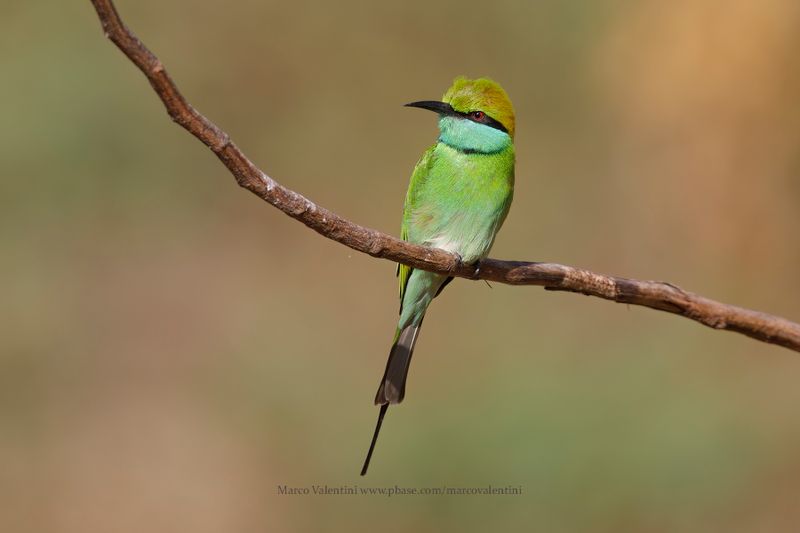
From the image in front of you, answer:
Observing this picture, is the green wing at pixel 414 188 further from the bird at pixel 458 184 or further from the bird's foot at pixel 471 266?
the bird's foot at pixel 471 266

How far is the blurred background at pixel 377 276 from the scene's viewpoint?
2.92m

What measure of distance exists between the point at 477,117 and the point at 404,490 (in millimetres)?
1268

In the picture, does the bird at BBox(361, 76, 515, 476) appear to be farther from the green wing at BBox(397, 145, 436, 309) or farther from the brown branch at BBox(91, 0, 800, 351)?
the brown branch at BBox(91, 0, 800, 351)

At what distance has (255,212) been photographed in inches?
165

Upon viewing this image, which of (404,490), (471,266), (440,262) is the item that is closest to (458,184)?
(471,266)

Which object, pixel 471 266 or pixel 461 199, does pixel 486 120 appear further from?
pixel 471 266

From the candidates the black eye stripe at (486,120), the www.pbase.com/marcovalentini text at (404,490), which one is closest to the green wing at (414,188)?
the black eye stripe at (486,120)

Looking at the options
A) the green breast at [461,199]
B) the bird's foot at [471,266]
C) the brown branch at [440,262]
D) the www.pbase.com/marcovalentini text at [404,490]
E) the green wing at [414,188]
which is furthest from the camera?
the www.pbase.com/marcovalentini text at [404,490]

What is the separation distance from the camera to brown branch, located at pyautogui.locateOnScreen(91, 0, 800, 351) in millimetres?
1428

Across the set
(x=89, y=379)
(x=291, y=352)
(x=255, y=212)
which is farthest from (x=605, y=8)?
(x=89, y=379)

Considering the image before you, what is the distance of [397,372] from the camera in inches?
91.4

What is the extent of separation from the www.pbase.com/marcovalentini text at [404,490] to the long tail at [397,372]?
0.55m

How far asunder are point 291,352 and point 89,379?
2.67 ft

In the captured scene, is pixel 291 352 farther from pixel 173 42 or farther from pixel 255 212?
pixel 173 42
